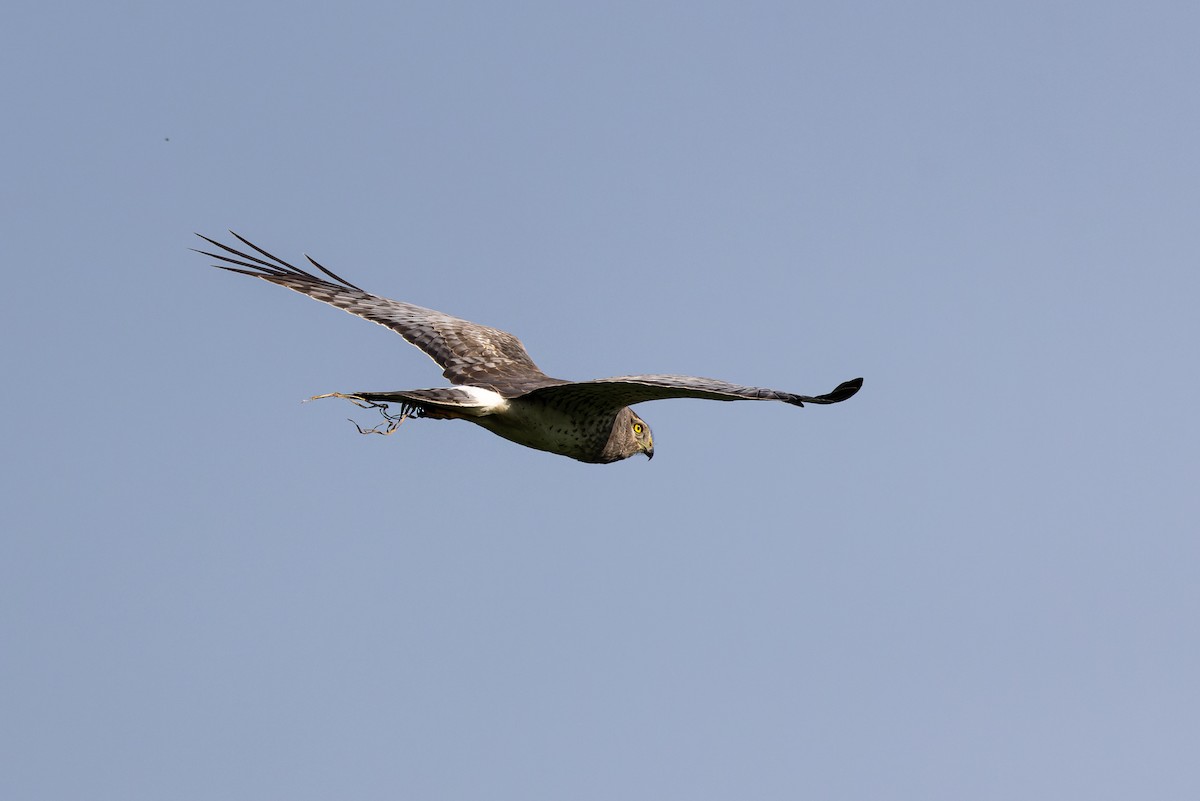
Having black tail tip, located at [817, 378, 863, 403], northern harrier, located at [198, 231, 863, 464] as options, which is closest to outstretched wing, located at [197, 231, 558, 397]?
northern harrier, located at [198, 231, 863, 464]

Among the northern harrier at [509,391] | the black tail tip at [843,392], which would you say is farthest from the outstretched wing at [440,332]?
the black tail tip at [843,392]

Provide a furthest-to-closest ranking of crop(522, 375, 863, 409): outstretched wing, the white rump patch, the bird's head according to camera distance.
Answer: the bird's head, the white rump patch, crop(522, 375, 863, 409): outstretched wing

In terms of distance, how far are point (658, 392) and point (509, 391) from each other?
2.24 metres

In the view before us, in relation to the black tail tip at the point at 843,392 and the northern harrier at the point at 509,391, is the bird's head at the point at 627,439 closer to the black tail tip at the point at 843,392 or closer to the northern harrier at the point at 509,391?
the northern harrier at the point at 509,391

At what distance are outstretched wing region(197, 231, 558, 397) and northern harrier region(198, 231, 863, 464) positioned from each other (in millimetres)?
11

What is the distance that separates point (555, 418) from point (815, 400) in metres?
3.44

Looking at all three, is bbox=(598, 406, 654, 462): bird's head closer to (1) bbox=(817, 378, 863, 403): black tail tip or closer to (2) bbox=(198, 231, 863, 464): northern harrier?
(2) bbox=(198, 231, 863, 464): northern harrier

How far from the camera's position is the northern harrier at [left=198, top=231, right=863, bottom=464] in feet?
42.1

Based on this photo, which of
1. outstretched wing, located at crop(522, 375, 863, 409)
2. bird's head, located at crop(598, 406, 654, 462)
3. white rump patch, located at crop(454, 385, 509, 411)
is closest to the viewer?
outstretched wing, located at crop(522, 375, 863, 409)

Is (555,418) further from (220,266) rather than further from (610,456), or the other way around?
(220,266)

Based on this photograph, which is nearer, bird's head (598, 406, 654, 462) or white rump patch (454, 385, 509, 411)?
white rump patch (454, 385, 509, 411)

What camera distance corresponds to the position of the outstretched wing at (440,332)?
1581 cm

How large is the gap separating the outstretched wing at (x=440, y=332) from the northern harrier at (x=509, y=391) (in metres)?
0.01

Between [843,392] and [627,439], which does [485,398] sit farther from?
[843,392]
